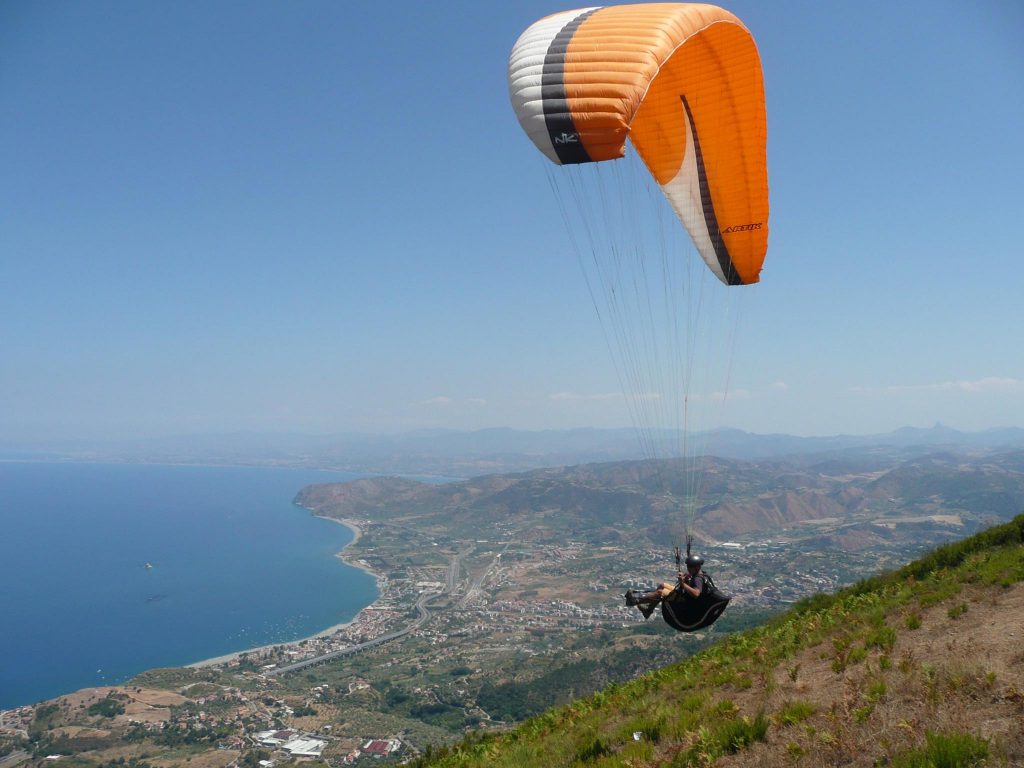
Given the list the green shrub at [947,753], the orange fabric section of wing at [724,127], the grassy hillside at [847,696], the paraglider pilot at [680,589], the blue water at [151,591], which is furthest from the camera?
the blue water at [151,591]

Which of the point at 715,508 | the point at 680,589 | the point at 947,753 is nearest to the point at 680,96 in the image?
the point at 680,589

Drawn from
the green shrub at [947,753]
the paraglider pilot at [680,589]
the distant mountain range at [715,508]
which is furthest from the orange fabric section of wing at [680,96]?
the distant mountain range at [715,508]

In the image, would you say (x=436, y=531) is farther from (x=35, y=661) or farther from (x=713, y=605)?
(x=713, y=605)

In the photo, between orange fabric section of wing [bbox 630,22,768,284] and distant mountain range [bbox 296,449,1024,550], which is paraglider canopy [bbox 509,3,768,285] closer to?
orange fabric section of wing [bbox 630,22,768,284]

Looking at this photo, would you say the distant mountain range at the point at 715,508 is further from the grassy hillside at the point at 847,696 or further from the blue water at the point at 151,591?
the grassy hillside at the point at 847,696

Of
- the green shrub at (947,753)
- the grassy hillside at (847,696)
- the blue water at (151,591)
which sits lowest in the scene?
the blue water at (151,591)

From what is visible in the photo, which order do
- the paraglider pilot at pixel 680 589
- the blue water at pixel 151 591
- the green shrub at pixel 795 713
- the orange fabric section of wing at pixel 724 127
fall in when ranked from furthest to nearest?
the blue water at pixel 151 591
the orange fabric section of wing at pixel 724 127
the paraglider pilot at pixel 680 589
the green shrub at pixel 795 713

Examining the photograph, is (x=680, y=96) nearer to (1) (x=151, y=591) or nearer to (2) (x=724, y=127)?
(2) (x=724, y=127)
